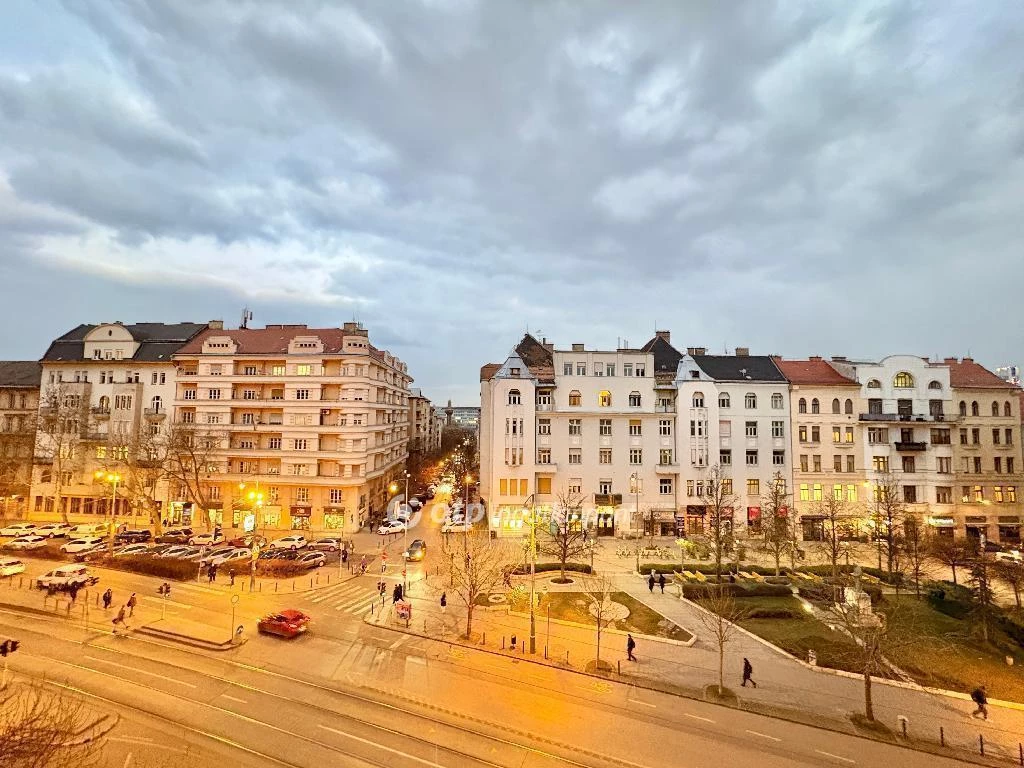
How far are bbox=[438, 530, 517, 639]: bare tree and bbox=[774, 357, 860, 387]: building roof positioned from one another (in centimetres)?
3771

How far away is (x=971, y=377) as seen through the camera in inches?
2251

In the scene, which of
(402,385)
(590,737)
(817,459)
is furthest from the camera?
(402,385)

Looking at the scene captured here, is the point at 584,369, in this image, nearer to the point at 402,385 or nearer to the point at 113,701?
the point at 402,385

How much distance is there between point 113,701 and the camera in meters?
20.0

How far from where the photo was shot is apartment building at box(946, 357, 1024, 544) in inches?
2106

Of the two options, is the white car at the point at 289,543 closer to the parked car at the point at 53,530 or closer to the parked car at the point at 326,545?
the parked car at the point at 326,545

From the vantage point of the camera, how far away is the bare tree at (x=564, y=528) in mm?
44222

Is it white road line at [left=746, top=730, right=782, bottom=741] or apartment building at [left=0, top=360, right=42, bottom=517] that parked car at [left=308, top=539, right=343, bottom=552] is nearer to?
white road line at [left=746, top=730, right=782, bottom=741]

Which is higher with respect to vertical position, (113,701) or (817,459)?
(817,459)

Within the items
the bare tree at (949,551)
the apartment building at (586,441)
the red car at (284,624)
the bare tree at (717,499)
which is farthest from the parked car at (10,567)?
the bare tree at (949,551)

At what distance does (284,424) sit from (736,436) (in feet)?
165

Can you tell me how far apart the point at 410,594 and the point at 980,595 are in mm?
35143

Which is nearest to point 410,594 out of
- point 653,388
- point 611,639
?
point 611,639

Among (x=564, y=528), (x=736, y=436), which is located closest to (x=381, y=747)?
(x=564, y=528)
